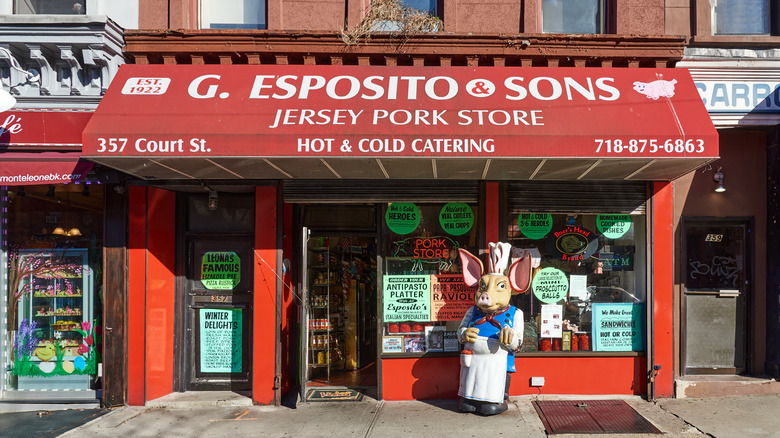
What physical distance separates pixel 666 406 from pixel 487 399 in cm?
233

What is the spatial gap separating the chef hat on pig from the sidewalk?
173cm

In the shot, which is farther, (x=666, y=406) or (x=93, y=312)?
(x=93, y=312)

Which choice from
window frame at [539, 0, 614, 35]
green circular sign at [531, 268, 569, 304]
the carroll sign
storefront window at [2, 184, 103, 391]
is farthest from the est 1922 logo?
the carroll sign

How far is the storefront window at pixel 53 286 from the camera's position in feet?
24.6

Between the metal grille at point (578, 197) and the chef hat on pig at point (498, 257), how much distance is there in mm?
769

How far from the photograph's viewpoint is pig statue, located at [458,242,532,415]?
6.52 meters

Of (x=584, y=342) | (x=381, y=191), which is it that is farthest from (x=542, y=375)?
(x=381, y=191)

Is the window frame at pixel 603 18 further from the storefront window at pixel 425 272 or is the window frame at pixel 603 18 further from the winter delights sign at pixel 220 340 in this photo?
the winter delights sign at pixel 220 340

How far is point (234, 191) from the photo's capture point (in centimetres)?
781

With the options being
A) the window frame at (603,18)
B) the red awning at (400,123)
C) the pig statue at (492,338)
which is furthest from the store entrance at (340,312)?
the window frame at (603,18)

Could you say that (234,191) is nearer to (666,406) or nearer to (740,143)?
(666,406)

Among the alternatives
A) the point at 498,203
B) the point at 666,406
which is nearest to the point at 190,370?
the point at 498,203

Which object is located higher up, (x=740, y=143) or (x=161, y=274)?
(x=740, y=143)

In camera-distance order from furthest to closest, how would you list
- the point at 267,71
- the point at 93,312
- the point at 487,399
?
1. the point at 93,312
2. the point at 267,71
3. the point at 487,399
